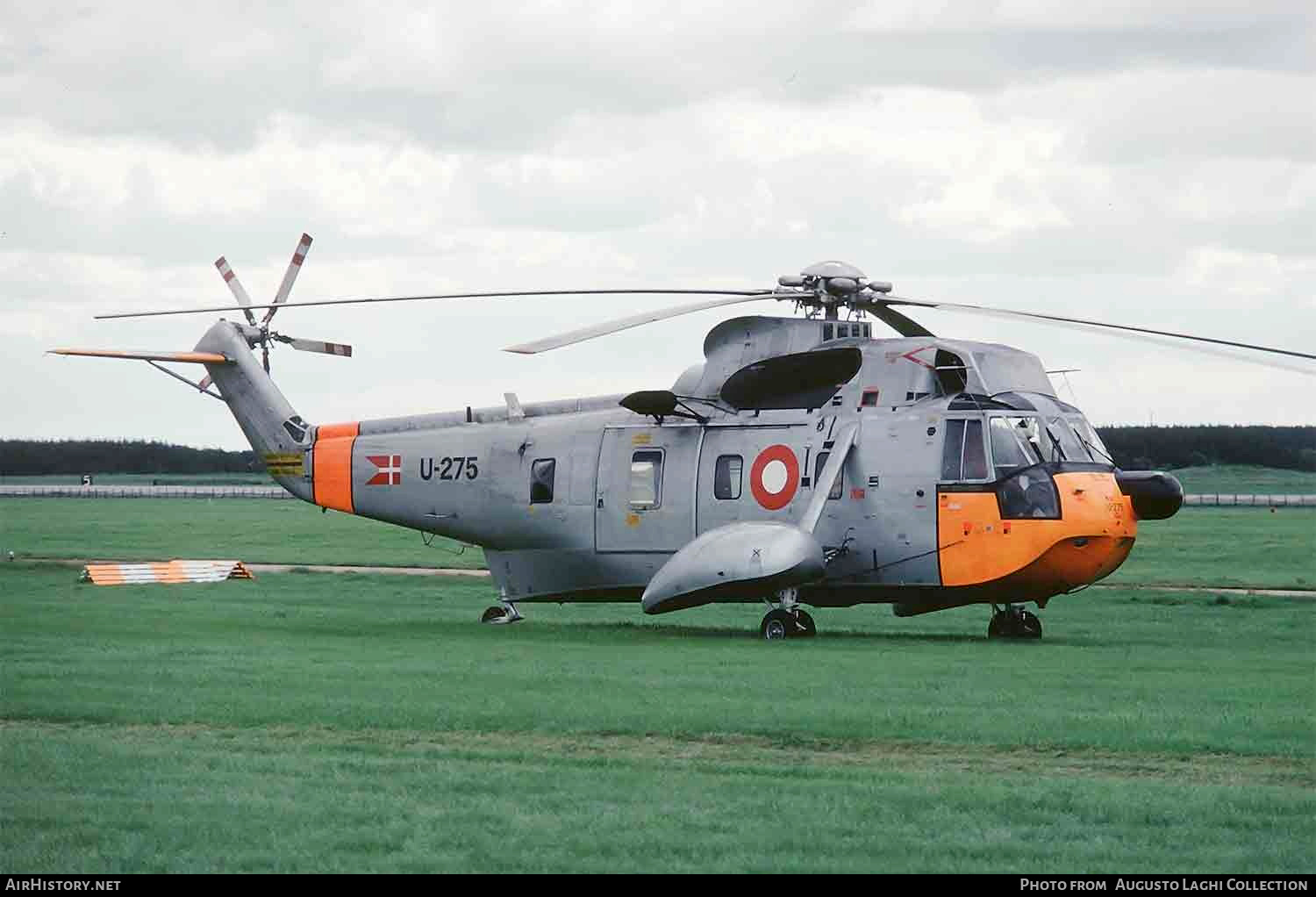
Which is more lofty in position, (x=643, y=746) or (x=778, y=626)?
(x=778, y=626)

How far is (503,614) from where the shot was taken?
30.3 m

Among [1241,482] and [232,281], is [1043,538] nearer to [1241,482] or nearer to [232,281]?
[232,281]

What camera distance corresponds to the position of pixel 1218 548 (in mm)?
60594

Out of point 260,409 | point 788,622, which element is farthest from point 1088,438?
point 260,409

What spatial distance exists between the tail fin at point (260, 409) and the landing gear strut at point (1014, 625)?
11.8 metres

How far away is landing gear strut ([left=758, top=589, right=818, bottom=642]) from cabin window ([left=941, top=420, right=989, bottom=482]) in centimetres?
263

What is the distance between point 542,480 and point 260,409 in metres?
6.16

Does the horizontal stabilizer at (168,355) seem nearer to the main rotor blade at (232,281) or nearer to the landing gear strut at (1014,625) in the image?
the main rotor blade at (232,281)

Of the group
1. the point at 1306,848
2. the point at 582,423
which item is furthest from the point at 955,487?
the point at 1306,848

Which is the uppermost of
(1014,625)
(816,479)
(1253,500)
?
(816,479)

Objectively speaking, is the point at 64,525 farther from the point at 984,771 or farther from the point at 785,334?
the point at 984,771
